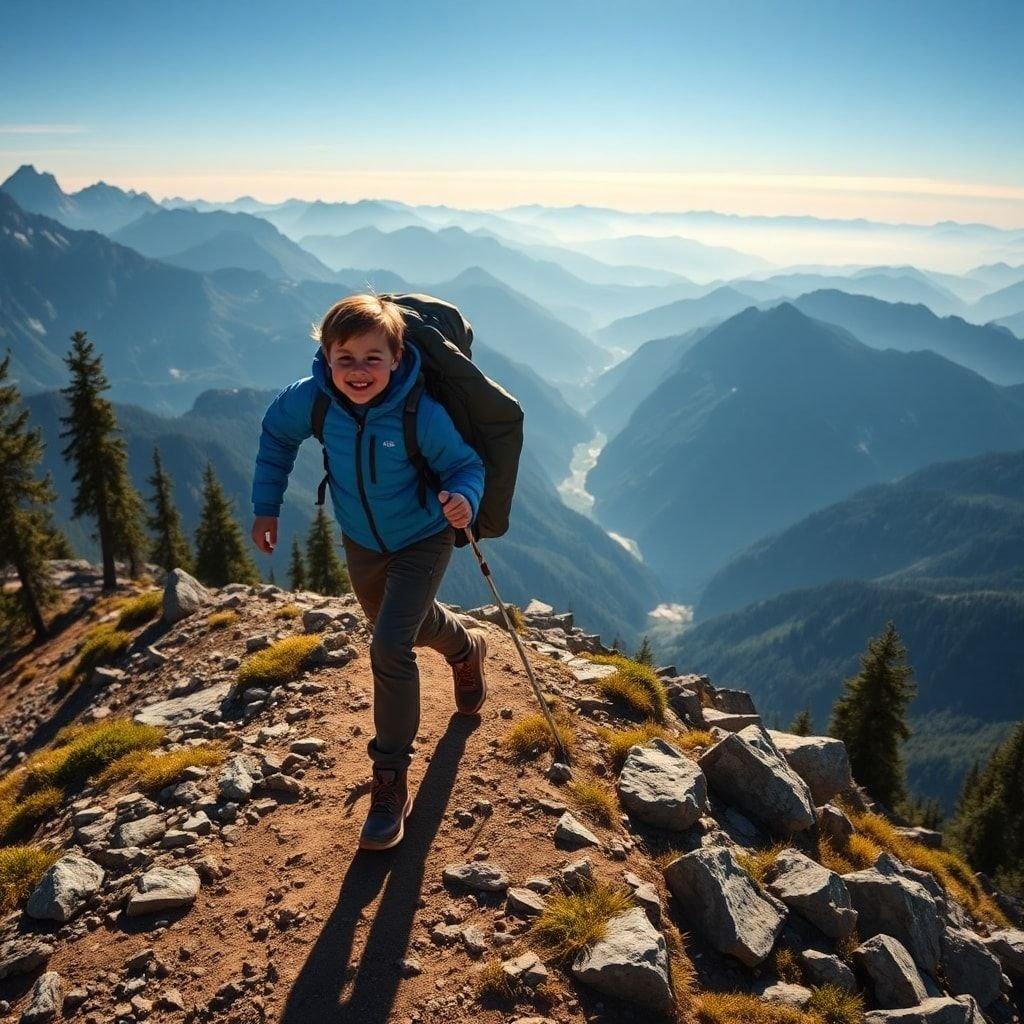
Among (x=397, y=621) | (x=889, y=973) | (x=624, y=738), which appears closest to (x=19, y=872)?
(x=397, y=621)

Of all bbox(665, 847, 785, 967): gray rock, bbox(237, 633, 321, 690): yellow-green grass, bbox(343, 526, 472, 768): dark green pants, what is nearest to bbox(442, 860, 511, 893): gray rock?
bbox(343, 526, 472, 768): dark green pants

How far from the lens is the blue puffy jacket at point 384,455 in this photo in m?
5.75

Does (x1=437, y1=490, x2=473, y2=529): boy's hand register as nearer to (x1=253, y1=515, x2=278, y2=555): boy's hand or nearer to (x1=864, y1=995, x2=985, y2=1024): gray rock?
(x1=253, y1=515, x2=278, y2=555): boy's hand

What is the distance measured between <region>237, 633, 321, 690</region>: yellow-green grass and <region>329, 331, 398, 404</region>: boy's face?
5971 millimetres

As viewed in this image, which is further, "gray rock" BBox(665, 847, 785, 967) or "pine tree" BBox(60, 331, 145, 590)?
"pine tree" BBox(60, 331, 145, 590)

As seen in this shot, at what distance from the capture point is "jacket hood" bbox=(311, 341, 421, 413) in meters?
5.70

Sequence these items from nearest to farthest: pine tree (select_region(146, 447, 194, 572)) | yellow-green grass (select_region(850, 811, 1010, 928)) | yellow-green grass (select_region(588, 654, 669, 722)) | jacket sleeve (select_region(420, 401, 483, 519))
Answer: jacket sleeve (select_region(420, 401, 483, 519)) < yellow-green grass (select_region(588, 654, 669, 722)) < yellow-green grass (select_region(850, 811, 1010, 928)) < pine tree (select_region(146, 447, 194, 572))

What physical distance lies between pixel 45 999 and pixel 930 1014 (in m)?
7.49

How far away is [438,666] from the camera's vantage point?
34.4 feet

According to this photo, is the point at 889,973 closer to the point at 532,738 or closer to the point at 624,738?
the point at 624,738

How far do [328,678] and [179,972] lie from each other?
4818 millimetres

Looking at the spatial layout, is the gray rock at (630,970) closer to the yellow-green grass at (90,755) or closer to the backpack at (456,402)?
the backpack at (456,402)

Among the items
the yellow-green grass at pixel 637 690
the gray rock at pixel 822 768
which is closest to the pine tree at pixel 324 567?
the yellow-green grass at pixel 637 690

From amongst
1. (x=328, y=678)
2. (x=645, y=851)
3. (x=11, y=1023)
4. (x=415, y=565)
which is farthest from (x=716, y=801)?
(x=11, y=1023)
